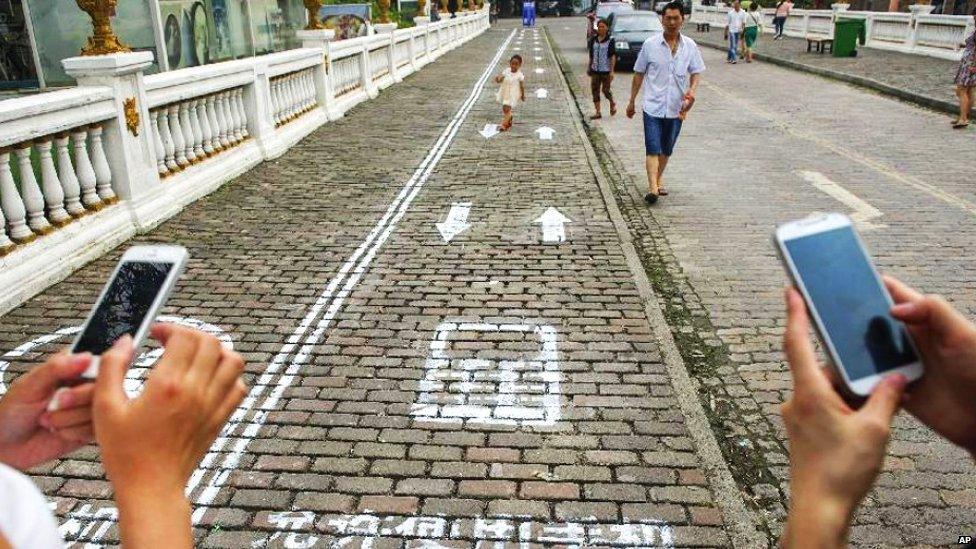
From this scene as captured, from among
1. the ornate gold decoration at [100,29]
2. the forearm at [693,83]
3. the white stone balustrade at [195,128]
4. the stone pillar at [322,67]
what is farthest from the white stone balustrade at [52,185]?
the stone pillar at [322,67]

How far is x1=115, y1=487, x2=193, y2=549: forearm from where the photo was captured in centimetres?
128

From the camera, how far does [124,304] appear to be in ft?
5.36

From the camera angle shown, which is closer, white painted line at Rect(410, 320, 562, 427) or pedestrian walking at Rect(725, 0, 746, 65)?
white painted line at Rect(410, 320, 562, 427)

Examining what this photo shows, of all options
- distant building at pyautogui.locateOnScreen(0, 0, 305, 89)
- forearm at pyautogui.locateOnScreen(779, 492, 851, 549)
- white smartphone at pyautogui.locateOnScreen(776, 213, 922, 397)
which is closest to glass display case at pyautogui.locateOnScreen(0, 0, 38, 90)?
distant building at pyautogui.locateOnScreen(0, 0, 305, 89)

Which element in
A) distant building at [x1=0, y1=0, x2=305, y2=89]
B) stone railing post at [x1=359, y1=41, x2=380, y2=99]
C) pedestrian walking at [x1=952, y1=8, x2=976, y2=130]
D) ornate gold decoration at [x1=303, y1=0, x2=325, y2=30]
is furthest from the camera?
stone railing post at [x1=359, y1=41, x2=380, y2=99]

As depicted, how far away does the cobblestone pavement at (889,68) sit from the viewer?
743 inches

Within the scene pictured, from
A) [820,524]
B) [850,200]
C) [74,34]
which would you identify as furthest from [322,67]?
[820,524]

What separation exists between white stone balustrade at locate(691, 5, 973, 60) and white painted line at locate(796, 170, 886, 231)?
15984mm

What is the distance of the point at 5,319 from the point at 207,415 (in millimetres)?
5782

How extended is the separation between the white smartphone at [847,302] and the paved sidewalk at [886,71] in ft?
55.6

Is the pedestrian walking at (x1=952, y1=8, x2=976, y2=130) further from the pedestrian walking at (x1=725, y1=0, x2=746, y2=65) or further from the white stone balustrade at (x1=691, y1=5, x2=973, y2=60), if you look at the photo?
the pedestrian walking at (x1=725, y1=0, x2=746, y2=65)

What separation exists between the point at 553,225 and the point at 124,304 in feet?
23.8

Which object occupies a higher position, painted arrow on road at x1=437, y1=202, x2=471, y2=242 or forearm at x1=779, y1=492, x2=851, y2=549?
forearm at x1=779, y1=492, x2=851, y2=549

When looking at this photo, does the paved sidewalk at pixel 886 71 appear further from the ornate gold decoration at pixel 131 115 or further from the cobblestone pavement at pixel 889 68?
the ornate gold decoration at pixel 131 115
